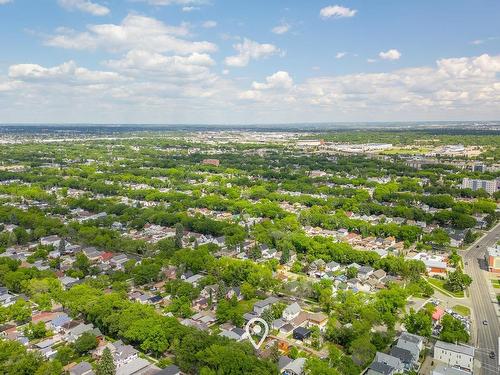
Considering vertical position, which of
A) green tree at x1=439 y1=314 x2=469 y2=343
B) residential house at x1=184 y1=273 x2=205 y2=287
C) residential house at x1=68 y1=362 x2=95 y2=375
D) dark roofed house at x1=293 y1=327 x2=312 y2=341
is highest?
green tree at x1=439 y1=314 x2=469 y2=343

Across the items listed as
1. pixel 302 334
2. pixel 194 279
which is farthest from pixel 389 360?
pixel 194 279

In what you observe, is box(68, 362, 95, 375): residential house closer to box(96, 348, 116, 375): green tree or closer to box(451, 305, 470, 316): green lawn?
box(96, 348, 116, 375): green tree

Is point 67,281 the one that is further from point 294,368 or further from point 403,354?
point 403,354

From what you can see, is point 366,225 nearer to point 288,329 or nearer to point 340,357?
point 288,329

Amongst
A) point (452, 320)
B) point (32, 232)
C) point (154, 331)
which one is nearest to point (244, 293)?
point (154, 331)

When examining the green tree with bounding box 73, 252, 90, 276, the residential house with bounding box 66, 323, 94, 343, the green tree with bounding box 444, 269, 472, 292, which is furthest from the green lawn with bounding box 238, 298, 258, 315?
the green tree with bounding box 444, 269, 472, 292
